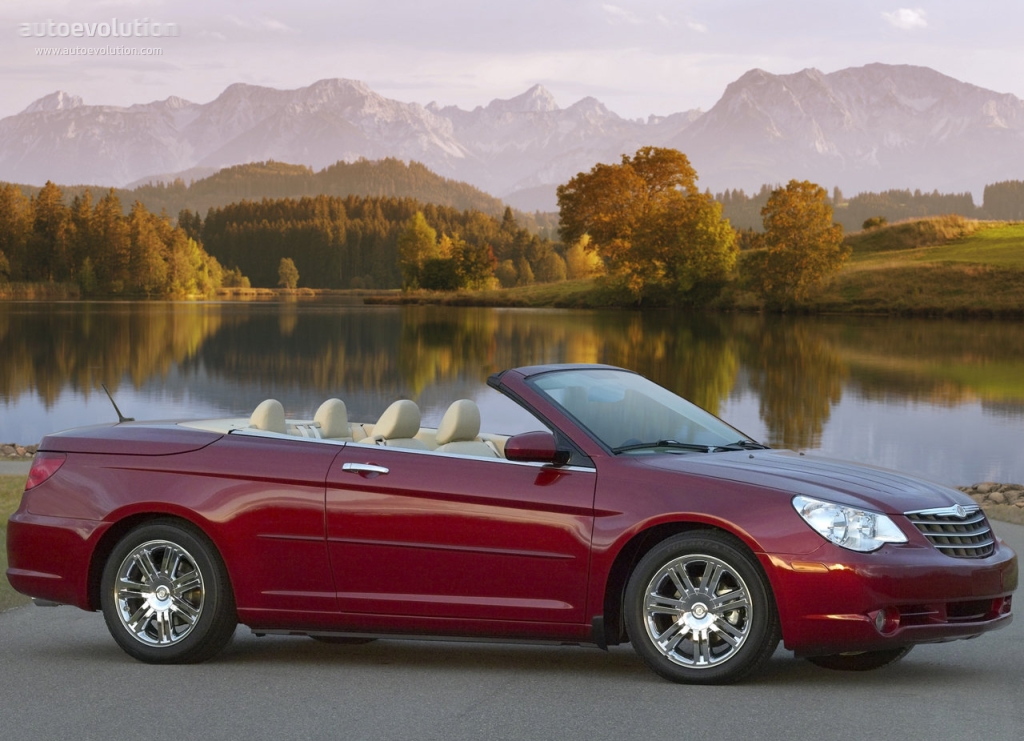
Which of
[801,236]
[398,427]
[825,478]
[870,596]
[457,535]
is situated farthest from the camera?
[801,236]

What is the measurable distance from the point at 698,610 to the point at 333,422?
2637mm

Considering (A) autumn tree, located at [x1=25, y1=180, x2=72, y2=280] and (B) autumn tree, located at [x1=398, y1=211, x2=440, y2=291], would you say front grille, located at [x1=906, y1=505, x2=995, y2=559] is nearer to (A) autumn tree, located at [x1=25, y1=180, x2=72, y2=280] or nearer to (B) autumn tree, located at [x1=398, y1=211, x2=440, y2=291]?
(B) autumn tree, located at [x1=398, y1=211, x2=440, y2=291]

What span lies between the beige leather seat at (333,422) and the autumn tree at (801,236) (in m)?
88.8

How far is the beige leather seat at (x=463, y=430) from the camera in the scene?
707 cm

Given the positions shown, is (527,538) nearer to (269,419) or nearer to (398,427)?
(398,427)

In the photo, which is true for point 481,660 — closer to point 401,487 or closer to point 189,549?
point 401,487

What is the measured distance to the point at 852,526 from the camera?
19.8 ft

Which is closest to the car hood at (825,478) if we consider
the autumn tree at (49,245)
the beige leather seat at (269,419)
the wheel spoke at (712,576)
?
the wheel spoke at (712,576)

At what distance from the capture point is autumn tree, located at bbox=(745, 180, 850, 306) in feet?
310

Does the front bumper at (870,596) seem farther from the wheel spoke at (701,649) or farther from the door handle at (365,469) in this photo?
the door handle at (365,469)

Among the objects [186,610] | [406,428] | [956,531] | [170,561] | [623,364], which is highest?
[406,428]

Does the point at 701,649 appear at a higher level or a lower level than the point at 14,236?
lower

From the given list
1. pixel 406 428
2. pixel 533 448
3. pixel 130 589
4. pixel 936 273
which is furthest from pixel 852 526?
pixel 936 273

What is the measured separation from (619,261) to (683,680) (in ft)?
322
